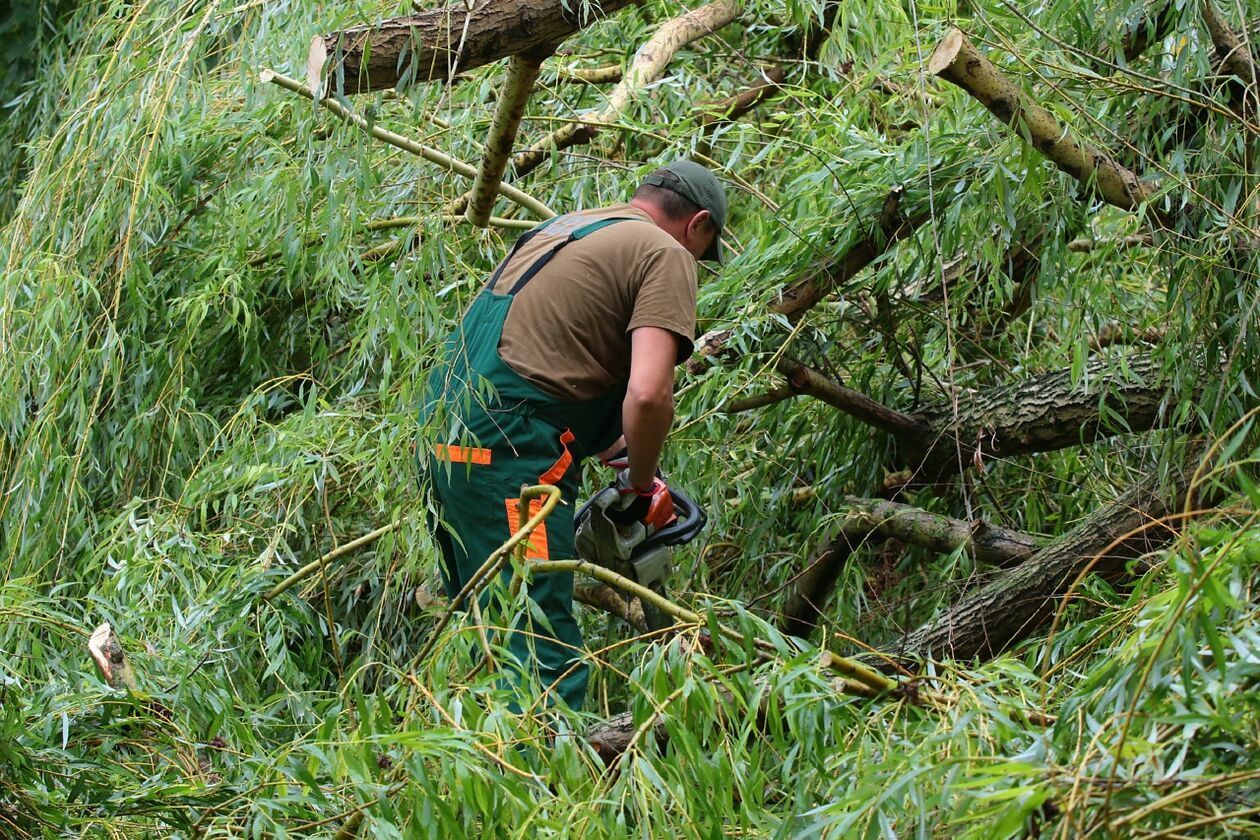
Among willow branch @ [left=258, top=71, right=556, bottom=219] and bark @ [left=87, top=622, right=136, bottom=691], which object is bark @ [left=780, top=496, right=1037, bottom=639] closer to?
willow branch @ [left=258, top=71, right=556, bottom=219]

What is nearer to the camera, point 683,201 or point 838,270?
point 683,201

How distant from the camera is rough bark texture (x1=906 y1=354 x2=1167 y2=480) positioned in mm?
2928

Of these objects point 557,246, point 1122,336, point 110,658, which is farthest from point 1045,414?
point 110,658

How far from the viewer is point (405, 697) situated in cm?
222

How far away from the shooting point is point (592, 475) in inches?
132

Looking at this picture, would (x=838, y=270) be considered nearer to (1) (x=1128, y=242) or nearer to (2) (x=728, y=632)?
(1) (x=1128, y=242)

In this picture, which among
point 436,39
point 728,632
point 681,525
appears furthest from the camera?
point 681,525

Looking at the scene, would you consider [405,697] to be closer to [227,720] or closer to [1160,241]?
[227,720]

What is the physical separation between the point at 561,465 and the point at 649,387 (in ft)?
0.90

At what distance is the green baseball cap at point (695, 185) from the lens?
9.58ft

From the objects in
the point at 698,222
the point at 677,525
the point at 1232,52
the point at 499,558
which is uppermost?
the point at 1232,52

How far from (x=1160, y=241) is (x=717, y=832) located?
1605 mm

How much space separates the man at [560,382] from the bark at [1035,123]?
66 cm

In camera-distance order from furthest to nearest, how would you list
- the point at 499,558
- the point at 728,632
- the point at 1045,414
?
the point at 1045,414, the point at 499,558, the point at 728,632
